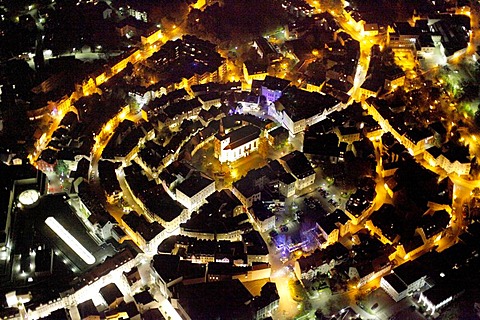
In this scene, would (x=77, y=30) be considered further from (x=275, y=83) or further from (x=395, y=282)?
(x=395, y=282)

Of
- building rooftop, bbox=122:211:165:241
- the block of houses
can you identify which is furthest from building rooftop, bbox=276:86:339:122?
building rooftop, bbox=122:211:165:241

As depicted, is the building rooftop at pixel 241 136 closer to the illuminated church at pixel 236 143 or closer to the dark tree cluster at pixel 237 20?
the illuminated church at pixel 236 143

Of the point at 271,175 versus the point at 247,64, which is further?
the point at 247,64

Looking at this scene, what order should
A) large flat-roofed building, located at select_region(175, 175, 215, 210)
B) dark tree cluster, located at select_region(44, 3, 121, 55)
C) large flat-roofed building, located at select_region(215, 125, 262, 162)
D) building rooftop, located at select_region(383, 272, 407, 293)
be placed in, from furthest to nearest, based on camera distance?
1. dark tree cluster, located at select_region(44, 3, 121, 55)
2. large flat-roofed building, located at select_region(215, 125, 262, 162)
3. large flat-roofed building, located at select_region(175, 175, 215, 210)
4. building rooftop, located at select_region(383, 272, 407, 293)

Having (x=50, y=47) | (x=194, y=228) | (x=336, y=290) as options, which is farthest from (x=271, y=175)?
(x=50, y=47)

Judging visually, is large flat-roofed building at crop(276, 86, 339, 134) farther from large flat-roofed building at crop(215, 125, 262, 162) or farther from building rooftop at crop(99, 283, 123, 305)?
building rooftop at crop(99, 283, 123, 305)

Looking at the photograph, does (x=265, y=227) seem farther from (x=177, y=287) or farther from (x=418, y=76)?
(x=418, y=76)

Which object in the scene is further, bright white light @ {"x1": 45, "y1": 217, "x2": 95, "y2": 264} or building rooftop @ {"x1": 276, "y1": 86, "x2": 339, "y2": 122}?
building rooftop @ {"x1": 276, "y1": 86, "x2": 339, "y2": 122}
